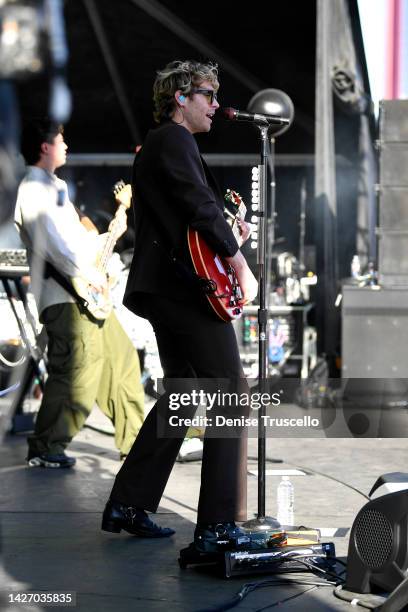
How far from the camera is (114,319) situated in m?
5.54

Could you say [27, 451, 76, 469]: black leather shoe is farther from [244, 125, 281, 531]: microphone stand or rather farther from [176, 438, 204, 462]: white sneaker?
[244, 125, 281, 531]: microphone stand

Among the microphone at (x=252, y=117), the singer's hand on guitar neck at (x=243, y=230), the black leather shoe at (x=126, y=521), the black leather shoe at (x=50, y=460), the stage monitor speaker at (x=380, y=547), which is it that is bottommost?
the black leather shoe at (x=50, y=460)

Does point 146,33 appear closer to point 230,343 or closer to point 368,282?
point 368,282

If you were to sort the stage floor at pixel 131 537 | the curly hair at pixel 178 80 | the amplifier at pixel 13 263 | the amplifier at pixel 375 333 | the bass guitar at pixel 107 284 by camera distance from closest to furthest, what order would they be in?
1. the stage floor at pixel 131 537
2. the curly hair at pixel 178 80
3. the bass guitar at pixel 107 284
4. the amplifier at pixel 13 263
5. the amplifier at pixel 375 333

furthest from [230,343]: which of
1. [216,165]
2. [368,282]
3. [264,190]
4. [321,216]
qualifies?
[216,165]

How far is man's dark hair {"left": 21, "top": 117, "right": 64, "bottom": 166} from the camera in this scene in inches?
204

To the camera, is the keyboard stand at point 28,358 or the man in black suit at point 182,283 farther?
the keyboard stand at point 28,358

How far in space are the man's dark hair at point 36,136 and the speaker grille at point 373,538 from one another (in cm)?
285

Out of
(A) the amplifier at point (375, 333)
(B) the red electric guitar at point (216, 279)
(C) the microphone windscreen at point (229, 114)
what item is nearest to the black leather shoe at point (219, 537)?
(B) the red electric guitar at point (216, 279)

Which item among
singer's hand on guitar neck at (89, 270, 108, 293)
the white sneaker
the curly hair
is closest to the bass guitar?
singer's hand on guitar neck at (89, 270, 108, 293)

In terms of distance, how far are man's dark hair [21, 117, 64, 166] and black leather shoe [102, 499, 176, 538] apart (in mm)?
2110

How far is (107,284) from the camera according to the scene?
528 cm

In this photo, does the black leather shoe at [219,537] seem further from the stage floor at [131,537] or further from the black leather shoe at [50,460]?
the black leather shoe at [50,460]

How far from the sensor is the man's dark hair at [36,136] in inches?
204
